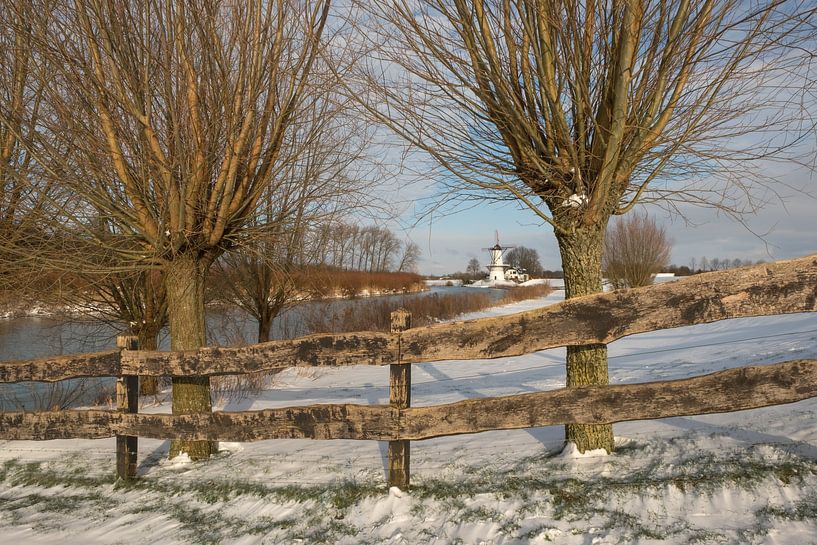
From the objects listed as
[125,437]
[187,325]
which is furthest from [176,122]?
[125,437]

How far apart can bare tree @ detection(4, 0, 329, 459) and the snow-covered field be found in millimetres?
961

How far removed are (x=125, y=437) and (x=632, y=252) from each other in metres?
32.0

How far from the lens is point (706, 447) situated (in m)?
3.95

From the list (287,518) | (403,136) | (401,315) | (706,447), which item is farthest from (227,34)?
(706,447)

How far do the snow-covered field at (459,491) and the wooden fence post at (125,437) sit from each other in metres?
0.13

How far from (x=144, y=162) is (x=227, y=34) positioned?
1.54 m

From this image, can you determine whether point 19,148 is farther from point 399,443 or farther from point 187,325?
point 399,443

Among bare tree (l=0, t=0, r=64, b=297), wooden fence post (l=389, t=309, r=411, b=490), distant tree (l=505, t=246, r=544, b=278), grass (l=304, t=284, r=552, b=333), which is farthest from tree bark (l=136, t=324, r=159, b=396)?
distant tree (l=505, t=246, r=544, b=278)

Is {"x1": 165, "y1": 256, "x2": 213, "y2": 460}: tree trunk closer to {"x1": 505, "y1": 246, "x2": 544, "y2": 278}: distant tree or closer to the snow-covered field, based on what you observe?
the snow-covered field

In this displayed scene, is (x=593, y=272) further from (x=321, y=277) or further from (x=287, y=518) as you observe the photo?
(x=321, y=277)

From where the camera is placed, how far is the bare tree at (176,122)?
4691 mm

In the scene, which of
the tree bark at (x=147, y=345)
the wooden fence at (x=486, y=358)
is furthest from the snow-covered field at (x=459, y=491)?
the tree bark at (x=147, y=345)

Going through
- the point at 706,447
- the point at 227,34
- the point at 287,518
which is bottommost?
→ the point at 287,518

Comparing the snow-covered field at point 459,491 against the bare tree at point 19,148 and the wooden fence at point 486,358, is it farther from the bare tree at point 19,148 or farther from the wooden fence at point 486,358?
the bare tree at point 19,148
